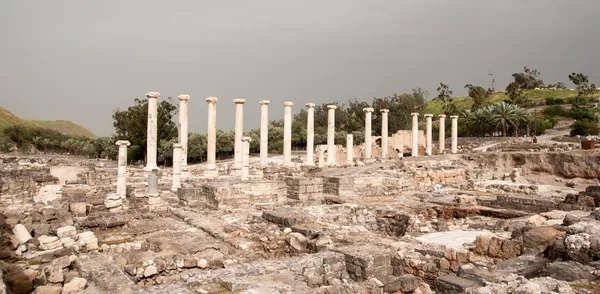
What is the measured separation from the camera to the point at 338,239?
10289 mm

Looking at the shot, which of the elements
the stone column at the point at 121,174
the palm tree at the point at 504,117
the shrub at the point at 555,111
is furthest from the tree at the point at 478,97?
the stone column at the point at 121,174

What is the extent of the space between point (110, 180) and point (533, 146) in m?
31.6

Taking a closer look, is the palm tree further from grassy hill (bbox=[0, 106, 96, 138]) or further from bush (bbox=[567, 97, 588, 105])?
grassy hill (bbox=[0, 106, 96, 138])

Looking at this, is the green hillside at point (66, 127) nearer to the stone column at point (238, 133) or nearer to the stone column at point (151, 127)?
the stone column at point (238, 133)

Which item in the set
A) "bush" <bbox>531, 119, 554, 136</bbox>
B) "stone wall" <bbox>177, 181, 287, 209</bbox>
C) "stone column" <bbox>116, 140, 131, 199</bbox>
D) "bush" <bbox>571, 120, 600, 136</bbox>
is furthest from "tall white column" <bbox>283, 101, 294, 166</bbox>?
"bush" <bbox>531, 119, 554, 136</bbox>

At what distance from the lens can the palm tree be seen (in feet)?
152

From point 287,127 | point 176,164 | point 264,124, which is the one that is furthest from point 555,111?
point 176,164

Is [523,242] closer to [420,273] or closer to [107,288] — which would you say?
[420,273]

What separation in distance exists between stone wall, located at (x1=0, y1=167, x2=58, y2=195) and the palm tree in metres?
42.3

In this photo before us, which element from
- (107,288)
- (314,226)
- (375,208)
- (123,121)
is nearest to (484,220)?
(375,208)

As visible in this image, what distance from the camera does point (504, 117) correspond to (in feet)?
153

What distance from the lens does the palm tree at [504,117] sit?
46219 mm

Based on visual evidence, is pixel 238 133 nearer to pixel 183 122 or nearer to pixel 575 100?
pixel 183 122

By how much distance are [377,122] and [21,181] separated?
150 ft
